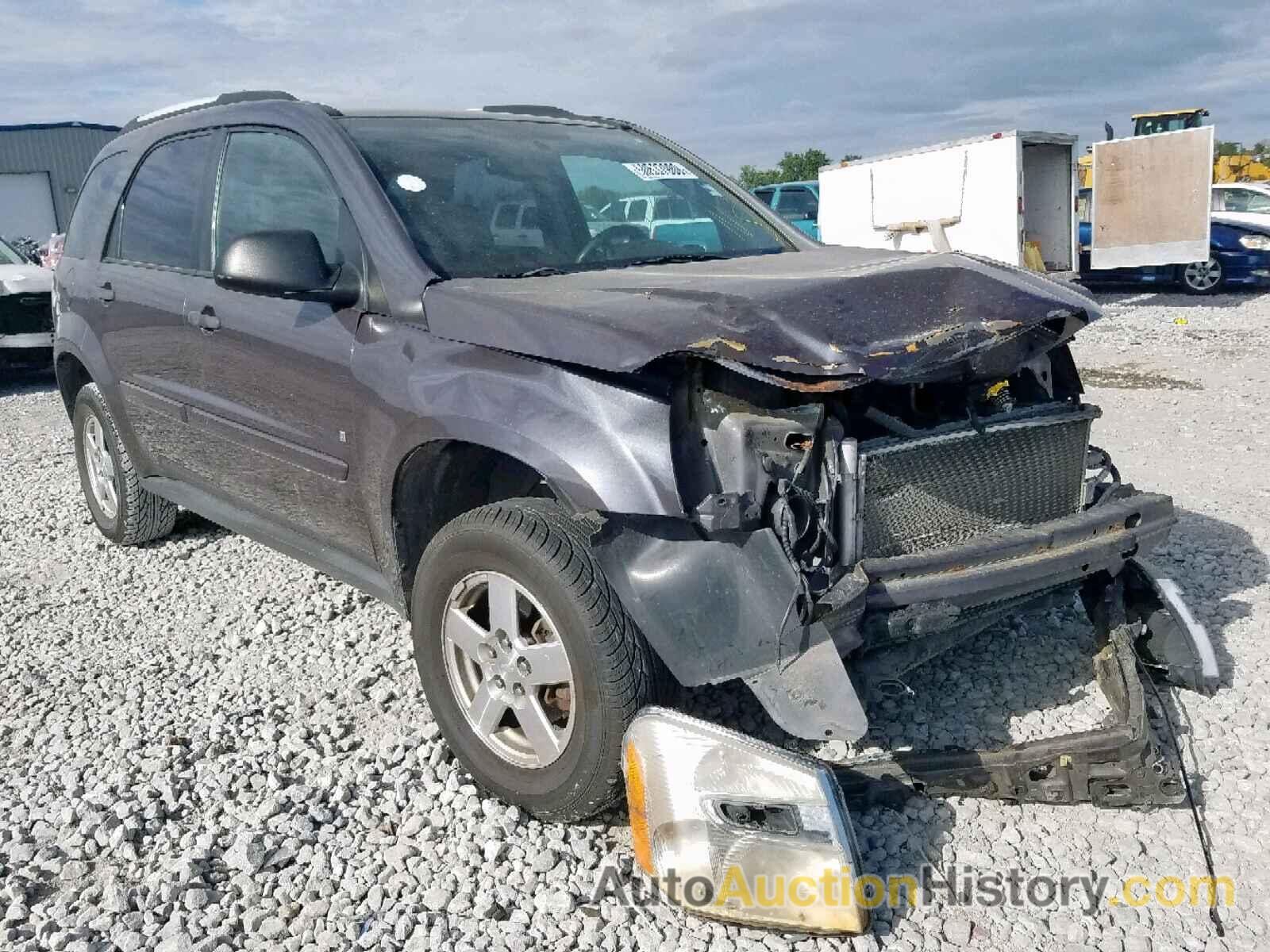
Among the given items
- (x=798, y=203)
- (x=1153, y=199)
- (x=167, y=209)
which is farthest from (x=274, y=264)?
(x=798, y=203)

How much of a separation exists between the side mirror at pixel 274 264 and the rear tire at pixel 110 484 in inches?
82.6

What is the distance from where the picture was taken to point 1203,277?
1532 centimetres

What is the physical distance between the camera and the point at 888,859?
2.69m

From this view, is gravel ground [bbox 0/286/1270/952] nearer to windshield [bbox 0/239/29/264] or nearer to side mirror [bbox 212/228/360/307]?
side mirror [bbox 212/228/360/307]

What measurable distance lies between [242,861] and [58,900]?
1.40 ft

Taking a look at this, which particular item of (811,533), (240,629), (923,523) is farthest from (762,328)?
(240,629)

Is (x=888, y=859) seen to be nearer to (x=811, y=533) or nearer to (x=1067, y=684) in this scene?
(x=811, y=533)

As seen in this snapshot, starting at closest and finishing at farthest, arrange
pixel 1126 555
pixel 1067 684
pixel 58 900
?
1. pixel 58 900
2. pixel 1126 555
3. pixel 1067 684

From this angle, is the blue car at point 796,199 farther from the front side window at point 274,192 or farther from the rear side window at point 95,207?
the front side window at point 274,192

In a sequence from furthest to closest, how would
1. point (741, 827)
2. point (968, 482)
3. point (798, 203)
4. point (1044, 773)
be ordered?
point (798, 203) → point (968, 482) → point (1044, 773) → point (741, 827)

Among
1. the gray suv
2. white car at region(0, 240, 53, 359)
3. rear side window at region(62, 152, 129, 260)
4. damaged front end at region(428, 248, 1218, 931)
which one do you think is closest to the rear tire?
rear side window at region(62, 152, 129, 260)

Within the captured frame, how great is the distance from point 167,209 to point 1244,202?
50.9 ft

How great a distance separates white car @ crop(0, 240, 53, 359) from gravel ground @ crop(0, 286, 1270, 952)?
6.77 metres

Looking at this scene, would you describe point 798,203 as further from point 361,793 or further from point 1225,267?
point 361,793
